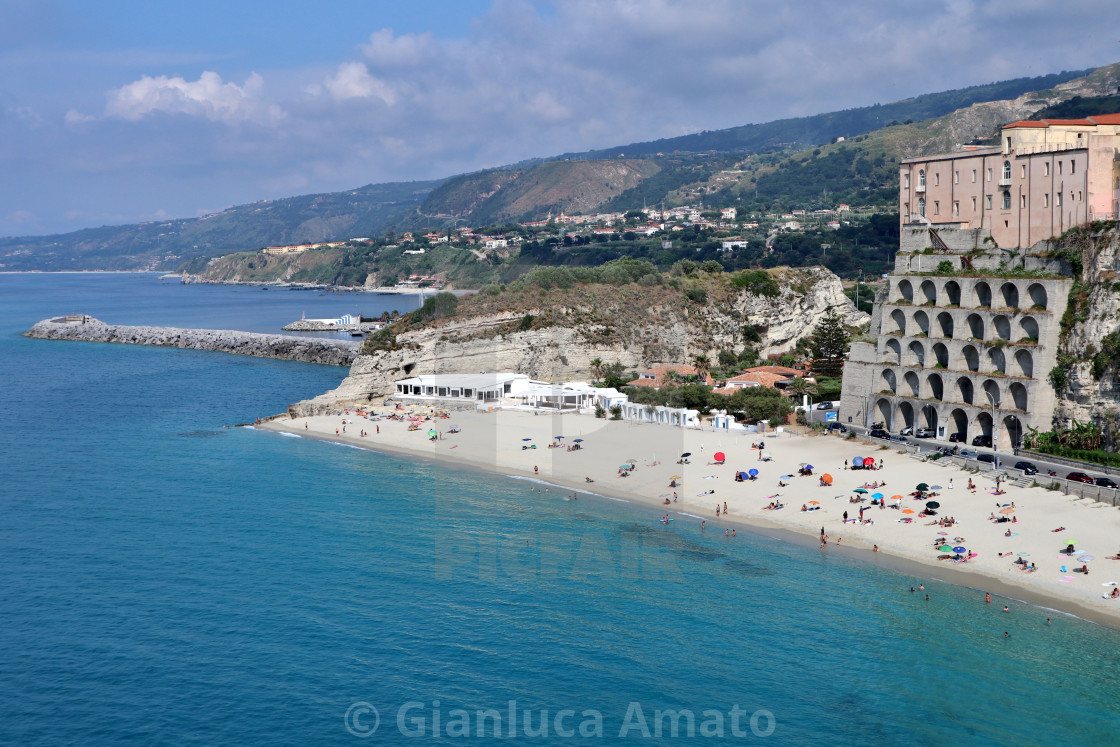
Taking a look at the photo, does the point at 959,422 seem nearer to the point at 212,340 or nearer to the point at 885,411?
the point at 885,411

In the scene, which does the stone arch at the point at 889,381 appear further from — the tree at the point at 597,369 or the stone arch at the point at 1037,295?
the tree at the point at 597,369

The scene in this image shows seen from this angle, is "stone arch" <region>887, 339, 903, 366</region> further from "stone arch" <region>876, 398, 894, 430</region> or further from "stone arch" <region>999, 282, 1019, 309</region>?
"stone arch" <region>999, 282, 1019, 309</region>

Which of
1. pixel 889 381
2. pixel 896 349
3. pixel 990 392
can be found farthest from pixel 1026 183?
pixel 889 381

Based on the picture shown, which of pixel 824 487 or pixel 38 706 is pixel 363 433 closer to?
pixel 824 487

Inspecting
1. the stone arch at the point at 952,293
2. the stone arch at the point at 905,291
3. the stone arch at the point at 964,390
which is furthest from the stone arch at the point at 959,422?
the stone arch at the point at 905,291

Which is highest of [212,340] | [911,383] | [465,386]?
[212,340]

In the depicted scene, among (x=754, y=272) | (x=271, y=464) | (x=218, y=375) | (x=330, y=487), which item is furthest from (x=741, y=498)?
(x=218, y=375)

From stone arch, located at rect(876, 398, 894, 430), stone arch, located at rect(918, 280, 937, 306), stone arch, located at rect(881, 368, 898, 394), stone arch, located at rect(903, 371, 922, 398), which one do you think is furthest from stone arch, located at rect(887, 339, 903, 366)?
stone arch, located at rect(918, 280, 937, 306)
